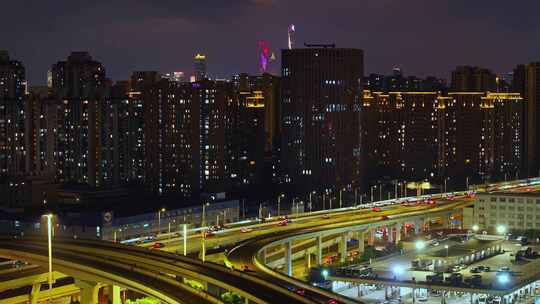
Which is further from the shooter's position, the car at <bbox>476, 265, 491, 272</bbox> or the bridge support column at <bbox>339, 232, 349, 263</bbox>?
the bridge support column at <bbox>339, 232, 349, 263</bbox>

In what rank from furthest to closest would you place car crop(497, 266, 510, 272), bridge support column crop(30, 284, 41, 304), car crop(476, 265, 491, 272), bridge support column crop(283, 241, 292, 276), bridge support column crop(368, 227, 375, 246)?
bridge support column crop(368, 227, 375, 246) < bridge support column crop(283, 241, 292, 276) < car crop(476, 265, 491, 272) < car crop(497, 266, 510, 272) < bridge support column crop(30, 284, 41, 304)

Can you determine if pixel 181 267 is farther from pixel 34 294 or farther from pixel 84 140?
pixel 84 140

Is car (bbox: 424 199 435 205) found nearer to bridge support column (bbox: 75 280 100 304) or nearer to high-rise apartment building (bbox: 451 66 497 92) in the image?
bridge support column (bbox: 75 280 100 304)

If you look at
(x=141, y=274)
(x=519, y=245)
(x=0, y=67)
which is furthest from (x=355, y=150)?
(x=141, y=274)

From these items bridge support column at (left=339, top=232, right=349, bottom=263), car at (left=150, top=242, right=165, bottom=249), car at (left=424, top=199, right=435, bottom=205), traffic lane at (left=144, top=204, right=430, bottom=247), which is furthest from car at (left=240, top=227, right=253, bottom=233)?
car at (left=424, top=199, right=435, bottom=205)

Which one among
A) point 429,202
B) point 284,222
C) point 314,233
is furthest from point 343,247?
point 429,202

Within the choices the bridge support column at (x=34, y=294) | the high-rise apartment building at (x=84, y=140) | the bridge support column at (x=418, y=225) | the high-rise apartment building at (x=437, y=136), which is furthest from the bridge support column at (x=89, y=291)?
the high-rise apartment building at (x=437, y=136)

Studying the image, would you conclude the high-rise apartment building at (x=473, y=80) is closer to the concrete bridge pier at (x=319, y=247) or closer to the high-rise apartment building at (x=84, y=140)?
the high-rise apartment building at (x=84, y=140)

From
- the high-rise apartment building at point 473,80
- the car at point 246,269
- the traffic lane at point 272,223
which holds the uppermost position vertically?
the high-rise apartment building at point 473,80

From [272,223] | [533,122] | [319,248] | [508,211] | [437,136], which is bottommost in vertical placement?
[319,248]
